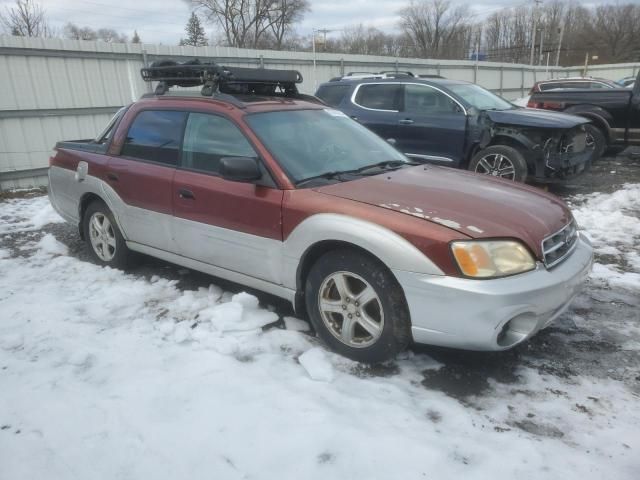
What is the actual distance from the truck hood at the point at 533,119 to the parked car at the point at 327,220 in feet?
11.8

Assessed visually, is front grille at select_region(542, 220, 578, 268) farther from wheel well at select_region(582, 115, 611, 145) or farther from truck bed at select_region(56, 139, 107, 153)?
wheel well at select_region(582, 115, 611, 145)

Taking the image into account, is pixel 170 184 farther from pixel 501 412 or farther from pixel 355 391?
pixel 501 412

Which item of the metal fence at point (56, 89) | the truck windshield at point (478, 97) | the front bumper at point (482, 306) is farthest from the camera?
the metal fence at point (56, 89)

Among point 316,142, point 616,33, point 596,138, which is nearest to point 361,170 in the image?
point 316,142

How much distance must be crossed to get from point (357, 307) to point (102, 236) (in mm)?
2908

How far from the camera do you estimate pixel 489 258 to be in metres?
2.62

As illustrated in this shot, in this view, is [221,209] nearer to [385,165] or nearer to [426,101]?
[385,165]

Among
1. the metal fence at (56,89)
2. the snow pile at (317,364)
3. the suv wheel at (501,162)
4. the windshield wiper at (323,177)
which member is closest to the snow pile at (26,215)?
the metal fence at (56,89)

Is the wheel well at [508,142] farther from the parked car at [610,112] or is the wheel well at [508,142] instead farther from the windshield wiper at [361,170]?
the windshield wiper at [361,170]

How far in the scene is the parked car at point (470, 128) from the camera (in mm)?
6832

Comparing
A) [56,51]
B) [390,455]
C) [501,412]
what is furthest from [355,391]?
[56,51]

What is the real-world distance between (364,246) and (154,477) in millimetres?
1548

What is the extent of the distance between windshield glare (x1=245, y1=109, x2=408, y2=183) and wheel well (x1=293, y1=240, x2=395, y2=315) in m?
0.50

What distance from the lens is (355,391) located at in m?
2.73
